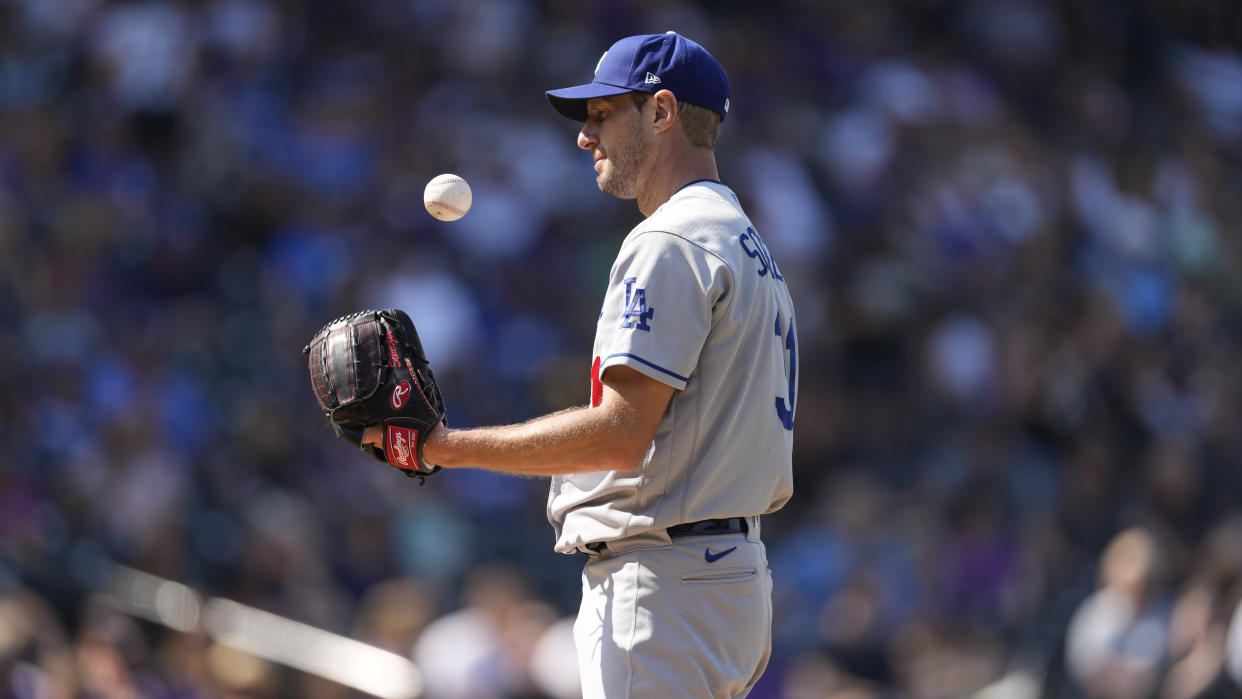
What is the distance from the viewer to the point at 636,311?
2.76m

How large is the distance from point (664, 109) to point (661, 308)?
1.74 ft

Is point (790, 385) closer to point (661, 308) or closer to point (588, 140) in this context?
point (661, 308)

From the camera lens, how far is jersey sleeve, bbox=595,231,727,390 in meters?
2.74

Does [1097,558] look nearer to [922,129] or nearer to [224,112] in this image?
[922,129]

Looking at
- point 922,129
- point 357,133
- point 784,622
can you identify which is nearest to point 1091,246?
point 922,129

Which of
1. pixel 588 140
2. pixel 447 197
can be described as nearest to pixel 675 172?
pixel 588 140

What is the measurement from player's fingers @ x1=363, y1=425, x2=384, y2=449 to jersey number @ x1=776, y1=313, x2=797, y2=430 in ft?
2.79

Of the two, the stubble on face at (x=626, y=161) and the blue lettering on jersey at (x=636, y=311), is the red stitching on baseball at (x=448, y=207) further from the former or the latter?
the blue lettering on jersey at (x=636, y=311)

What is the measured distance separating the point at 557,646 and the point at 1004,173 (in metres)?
5.89

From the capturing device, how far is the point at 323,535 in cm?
745

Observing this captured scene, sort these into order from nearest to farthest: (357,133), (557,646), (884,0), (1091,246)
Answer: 1. (557,646)
2. (357,133)
3. (1091,246)
4. (884,0)

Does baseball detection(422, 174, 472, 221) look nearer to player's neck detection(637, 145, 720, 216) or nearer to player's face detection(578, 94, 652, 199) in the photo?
→ player's face detection(578, 94, 652, 199)

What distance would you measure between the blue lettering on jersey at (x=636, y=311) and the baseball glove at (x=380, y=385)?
0.51m

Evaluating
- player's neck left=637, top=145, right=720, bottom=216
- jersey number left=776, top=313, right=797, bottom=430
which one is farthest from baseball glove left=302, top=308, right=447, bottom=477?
jersey number left=776, top=313, right=797, bottom=430
